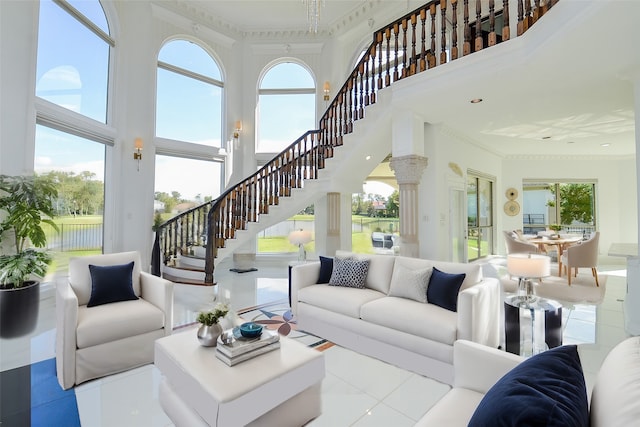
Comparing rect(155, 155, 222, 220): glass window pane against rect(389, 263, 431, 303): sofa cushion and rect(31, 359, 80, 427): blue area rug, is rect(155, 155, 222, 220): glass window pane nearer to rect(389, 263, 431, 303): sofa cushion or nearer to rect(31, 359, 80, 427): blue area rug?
rect(31, 359, 80, 427): blue area rug

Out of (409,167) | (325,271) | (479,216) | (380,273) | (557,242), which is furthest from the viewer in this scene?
(479,216)

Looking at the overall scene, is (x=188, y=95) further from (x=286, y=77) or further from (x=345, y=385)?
(x=345, y=385)

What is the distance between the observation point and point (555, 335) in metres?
2.54

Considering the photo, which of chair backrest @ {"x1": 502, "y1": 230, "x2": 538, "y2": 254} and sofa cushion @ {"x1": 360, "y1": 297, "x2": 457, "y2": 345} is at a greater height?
chair backrest @ {"x1": 502, "y1": 230, "x2": 538, "y2": 254}

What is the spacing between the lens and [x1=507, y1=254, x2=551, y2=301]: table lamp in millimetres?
2758

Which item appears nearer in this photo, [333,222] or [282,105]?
[333,222]

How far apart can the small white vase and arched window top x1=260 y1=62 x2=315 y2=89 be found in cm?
690

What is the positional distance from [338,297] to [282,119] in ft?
18.9

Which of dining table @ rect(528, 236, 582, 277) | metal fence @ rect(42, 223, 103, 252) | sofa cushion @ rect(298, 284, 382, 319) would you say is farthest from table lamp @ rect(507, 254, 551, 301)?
metal fence @ rect(42, 223, 103, 252)

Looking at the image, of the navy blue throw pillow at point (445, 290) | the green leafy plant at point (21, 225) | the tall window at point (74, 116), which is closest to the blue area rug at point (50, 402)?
the green leafy plant at point (21, 225)

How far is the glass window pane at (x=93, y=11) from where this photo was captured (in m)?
5.05

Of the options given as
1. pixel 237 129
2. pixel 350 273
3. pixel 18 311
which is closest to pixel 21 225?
pixel 18 311

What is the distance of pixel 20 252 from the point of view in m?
3.59

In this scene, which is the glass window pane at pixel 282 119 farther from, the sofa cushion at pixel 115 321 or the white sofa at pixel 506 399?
the white sofa at pixel 506 399
